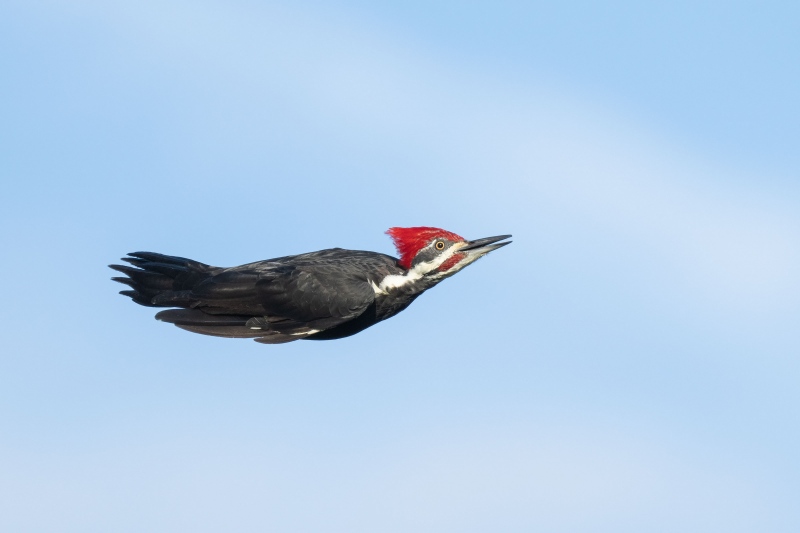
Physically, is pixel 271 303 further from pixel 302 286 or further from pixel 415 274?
pixel 415 274

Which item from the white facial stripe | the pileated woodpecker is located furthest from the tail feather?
the white facial stripe

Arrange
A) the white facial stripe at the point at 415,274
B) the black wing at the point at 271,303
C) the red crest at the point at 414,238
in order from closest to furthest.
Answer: the black wing at the point at 271,303 < the white facial stripe at the point at 415,274 < the red crest at the point at 414,238

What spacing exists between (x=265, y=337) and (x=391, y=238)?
74.7 inches

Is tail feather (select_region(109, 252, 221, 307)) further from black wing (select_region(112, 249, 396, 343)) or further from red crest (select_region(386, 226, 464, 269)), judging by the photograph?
red crest (select_region(386, 226, 464, 269))

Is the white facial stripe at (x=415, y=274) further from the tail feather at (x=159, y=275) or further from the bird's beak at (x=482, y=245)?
the tail feather at (x=159, y=275)

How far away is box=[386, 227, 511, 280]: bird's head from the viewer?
13.2 meters

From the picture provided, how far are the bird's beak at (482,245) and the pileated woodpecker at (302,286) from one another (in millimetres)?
11

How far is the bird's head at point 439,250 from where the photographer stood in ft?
43.4

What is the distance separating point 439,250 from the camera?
43.6ft

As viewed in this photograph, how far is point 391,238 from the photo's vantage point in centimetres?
1353

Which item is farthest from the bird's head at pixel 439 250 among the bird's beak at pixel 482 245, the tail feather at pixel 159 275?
the tail feather at pixel 159 275

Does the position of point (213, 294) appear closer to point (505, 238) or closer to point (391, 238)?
point (391, 238)

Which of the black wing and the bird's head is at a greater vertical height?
the bird's head

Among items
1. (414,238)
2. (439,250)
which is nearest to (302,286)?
(414,238)
